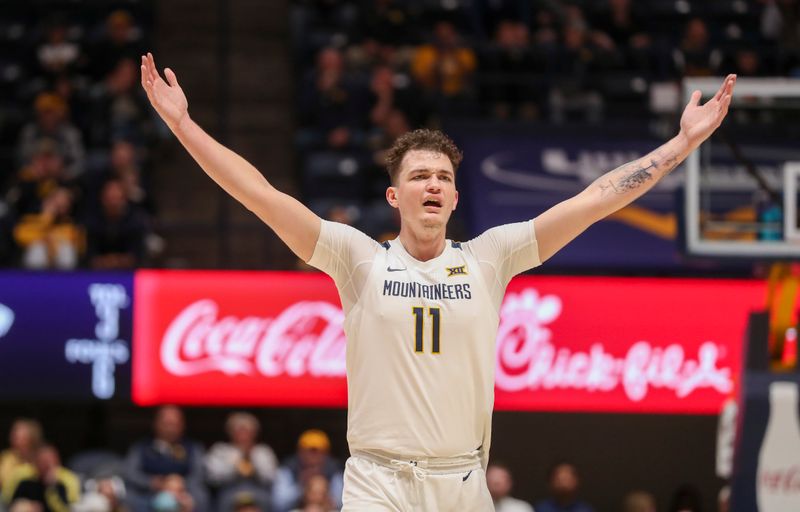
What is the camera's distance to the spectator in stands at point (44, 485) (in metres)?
12.4

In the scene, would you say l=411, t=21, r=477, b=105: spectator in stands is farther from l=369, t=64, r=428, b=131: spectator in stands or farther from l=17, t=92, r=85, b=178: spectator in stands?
l=17, t=92, r=85, b=178: spectator in stands

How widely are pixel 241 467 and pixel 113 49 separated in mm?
5862

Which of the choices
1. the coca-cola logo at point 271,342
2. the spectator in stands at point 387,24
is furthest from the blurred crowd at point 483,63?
the coca-cola logo at point 271,342

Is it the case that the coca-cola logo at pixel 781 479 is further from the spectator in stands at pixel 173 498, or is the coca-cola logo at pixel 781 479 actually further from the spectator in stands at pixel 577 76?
the spectator in stands at pixel 577 76

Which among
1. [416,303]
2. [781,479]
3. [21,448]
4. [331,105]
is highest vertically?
[331,105]

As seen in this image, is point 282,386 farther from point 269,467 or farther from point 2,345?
point 2,345

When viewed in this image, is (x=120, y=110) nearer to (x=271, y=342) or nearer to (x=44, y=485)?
(x=271, y=342)

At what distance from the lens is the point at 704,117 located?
18.8 feet

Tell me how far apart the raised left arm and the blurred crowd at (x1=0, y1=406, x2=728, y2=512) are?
7065 mm

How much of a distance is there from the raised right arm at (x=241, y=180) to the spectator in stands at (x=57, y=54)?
37.3 ft

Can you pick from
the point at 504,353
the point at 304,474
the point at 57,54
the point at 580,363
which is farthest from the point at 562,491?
the point at 57,54

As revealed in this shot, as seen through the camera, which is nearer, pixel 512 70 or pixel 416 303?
pixel 416 303

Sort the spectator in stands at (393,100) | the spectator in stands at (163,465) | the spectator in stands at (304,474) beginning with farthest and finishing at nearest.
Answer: the spectator in stands at (393,100)
the spectator in stands at (304,474)
the spectator in stands at (163,465)

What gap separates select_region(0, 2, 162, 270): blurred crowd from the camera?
1387 centimetres
